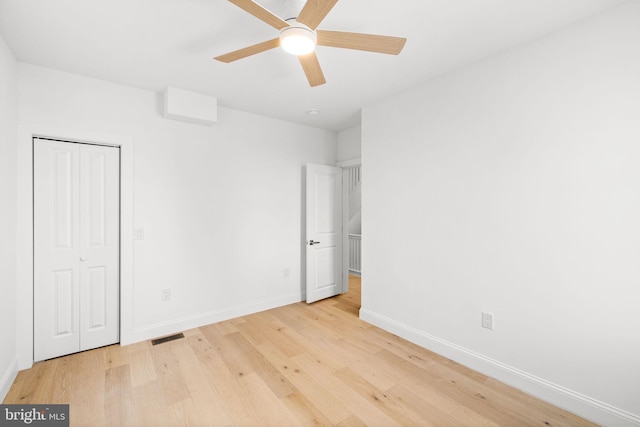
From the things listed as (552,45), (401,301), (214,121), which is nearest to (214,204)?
(214,121)

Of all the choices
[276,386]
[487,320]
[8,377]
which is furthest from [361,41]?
[8,377]

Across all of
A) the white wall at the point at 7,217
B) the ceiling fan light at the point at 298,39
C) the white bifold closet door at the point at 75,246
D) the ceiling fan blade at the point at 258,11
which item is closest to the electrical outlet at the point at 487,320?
the ceiling fan light at the point at 298,39

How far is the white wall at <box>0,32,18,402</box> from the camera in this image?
1.95m

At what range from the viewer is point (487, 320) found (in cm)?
227

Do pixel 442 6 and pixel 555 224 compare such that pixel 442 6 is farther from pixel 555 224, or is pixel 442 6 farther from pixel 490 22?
pixel 555 224

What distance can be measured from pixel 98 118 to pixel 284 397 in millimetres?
2934

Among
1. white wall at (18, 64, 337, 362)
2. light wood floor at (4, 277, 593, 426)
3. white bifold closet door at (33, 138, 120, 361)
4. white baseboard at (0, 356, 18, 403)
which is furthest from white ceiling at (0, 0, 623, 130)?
light wood floor at (4, 277, 593, 426)

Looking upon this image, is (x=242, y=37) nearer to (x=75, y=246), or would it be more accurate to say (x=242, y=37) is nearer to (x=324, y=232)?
(x=75, y=246)

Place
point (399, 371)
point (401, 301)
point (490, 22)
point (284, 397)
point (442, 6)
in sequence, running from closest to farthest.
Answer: point (442, 6) < point (490, 22) < point (284, 397) < point (399, 371) < point (401, 301)

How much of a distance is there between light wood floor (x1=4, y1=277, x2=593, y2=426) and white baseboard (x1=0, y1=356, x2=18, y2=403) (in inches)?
2.1

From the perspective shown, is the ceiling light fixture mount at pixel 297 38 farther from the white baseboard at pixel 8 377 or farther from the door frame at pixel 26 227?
the white baseboard at pixel 8 377

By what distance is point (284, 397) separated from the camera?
197 cm

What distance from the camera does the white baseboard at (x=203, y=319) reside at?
2827 millimetres

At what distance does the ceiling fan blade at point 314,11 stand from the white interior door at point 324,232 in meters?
2.42
